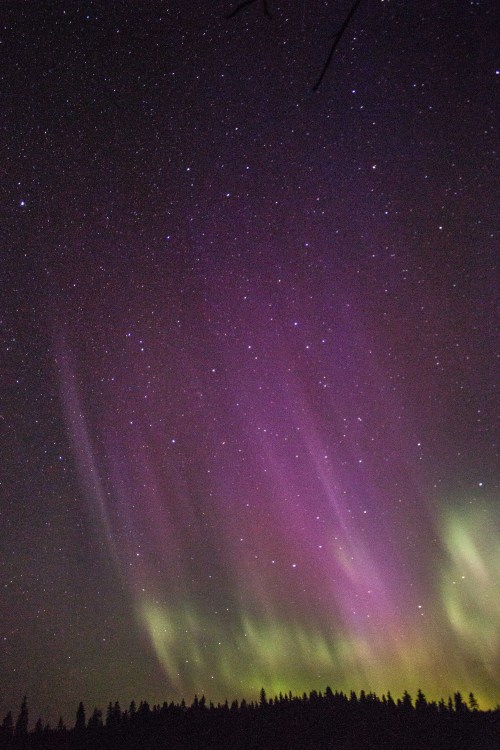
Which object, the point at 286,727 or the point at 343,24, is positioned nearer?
the point at 343,24

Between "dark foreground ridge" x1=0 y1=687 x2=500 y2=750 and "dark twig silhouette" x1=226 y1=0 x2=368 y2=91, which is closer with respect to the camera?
"dark twig silhouette" x1=226 y1=0 x2=368 y2=91

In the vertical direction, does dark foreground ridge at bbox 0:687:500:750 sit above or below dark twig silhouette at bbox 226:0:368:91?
below

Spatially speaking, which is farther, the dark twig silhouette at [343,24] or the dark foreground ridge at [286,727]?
the dark foreground ridge at [286,727]

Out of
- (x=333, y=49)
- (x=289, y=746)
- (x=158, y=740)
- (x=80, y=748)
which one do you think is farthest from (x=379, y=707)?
(x=333, y=49)

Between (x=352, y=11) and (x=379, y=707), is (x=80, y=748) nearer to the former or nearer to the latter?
(x=379, y=707)

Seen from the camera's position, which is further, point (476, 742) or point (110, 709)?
point (110, 709)

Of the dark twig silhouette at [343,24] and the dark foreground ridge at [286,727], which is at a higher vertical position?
the dark twig silhouette at [343,24]

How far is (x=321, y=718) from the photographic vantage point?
56719mm

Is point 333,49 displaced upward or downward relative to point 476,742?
upward

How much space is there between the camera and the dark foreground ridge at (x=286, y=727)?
49500 mm

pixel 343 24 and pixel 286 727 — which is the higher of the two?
pixel 343 24

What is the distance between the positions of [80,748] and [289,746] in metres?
25.7

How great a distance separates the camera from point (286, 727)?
55.3 meters

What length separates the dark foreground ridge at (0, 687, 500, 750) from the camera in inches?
1949
